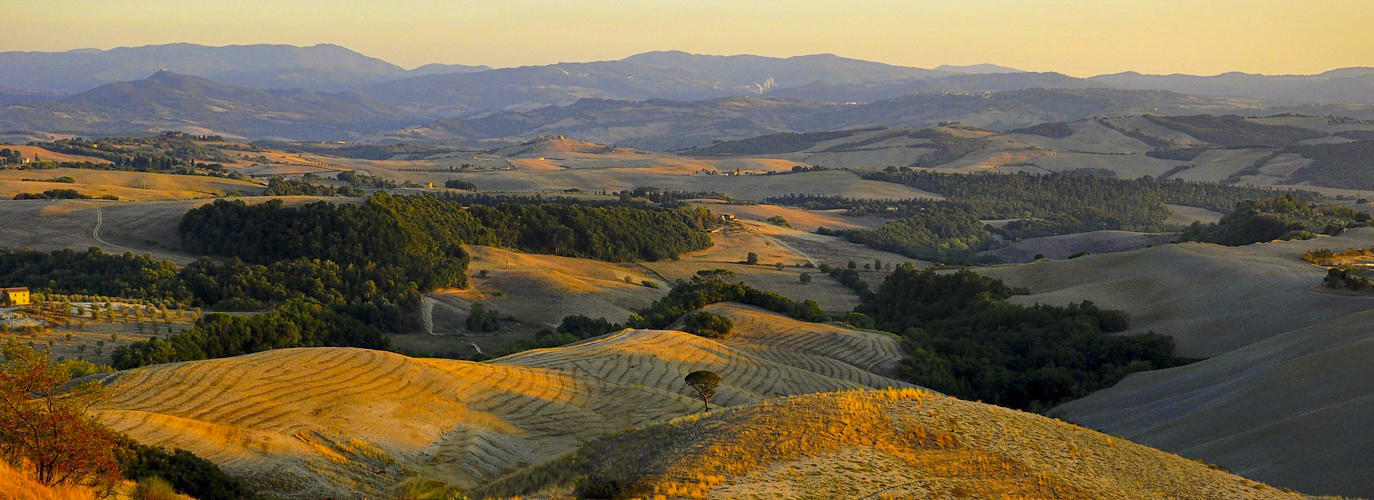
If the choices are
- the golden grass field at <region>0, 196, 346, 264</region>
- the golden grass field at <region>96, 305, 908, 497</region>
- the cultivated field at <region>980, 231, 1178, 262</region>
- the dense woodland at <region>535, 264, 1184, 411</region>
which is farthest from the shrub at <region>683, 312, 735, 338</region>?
the cultivated field at <region>980, 231, 1178, 262</region>

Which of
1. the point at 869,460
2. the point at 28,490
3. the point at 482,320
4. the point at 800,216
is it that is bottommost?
the point at 800,216

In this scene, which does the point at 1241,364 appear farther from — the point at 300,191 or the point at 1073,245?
the point at 300,191

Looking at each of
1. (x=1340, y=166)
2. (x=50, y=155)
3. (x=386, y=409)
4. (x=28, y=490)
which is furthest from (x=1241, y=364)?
(x=1340, y=166)

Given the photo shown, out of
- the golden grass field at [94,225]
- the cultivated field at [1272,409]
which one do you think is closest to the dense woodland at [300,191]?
the golden grass field at [94,225]

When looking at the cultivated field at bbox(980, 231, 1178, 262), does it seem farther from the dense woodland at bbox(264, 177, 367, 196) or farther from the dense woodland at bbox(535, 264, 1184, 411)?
the dense woodland at bbox(264, 177, 367, 196)

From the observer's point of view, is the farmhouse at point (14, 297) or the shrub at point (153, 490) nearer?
the shrub at point (153, 490)

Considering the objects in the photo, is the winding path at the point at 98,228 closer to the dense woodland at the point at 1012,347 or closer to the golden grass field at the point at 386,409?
the golden grass field at the point at 386,409
